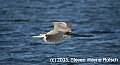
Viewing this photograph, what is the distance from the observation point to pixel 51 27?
21859 millimetres

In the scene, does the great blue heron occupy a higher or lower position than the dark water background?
higher

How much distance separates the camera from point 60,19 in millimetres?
25953

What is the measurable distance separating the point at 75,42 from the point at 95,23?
7020 millimetres

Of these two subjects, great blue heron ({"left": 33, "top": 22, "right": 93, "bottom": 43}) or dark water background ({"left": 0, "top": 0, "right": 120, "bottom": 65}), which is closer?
great blue heron ({"left": 33, "top": 22, "right": 93, "bottom": 43})

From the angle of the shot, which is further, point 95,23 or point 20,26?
point 95,23

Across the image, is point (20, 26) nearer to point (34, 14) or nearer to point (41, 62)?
point (34, 14)

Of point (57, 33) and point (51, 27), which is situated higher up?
point (57, 33)

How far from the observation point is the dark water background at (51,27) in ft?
49.6

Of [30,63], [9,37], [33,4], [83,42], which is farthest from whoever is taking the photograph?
[33,4]

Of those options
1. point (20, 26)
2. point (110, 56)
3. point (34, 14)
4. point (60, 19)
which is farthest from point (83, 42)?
point (34, 14)

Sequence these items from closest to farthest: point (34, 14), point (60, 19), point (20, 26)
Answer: point (20, 26) < point (60, 19) < point (34, 14)

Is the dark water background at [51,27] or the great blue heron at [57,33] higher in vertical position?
the great blue heron at [57,33]

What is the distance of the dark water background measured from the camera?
15.1 meters

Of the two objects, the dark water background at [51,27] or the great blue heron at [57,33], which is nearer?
the great blue heron at [57,33]
